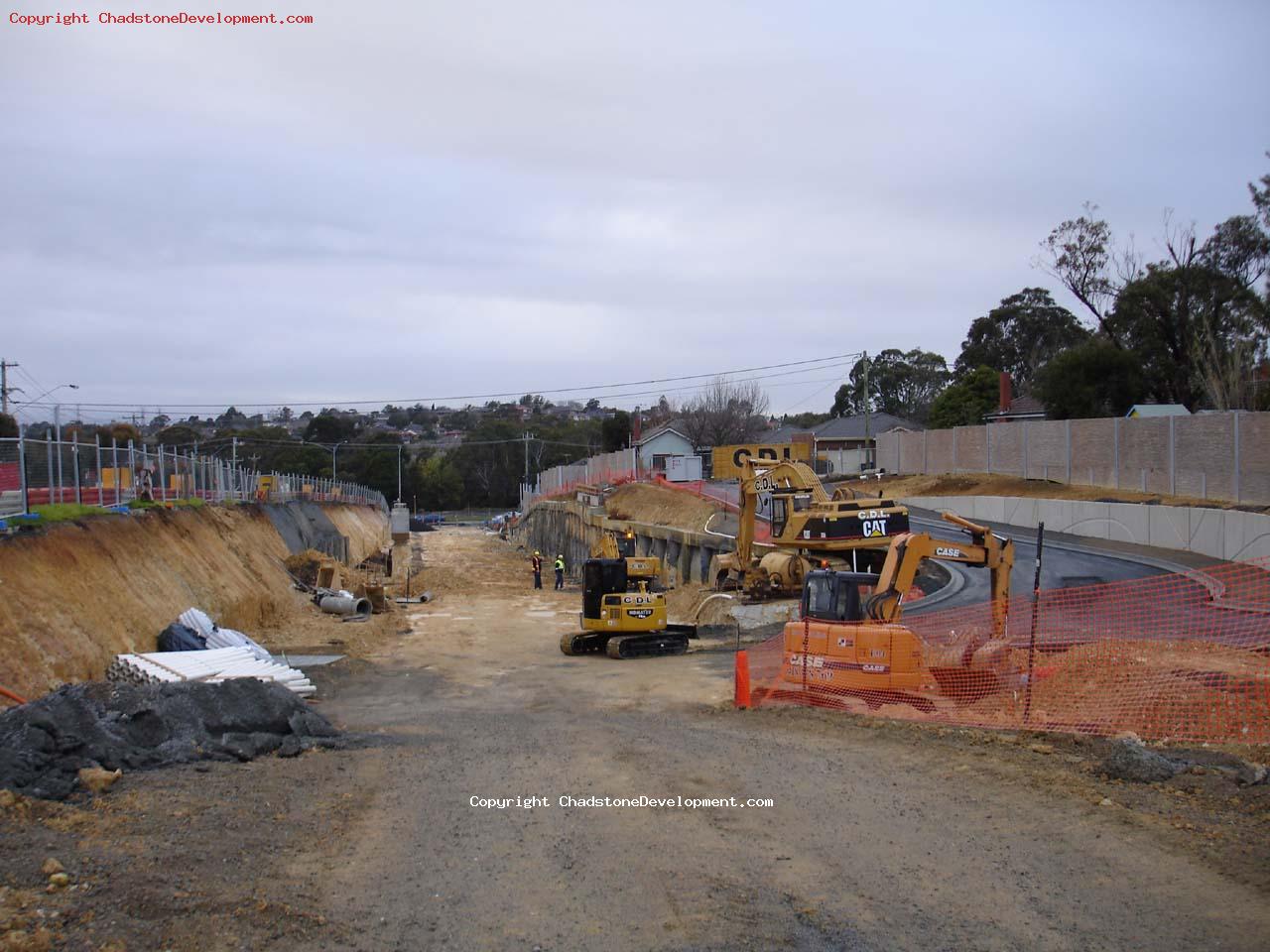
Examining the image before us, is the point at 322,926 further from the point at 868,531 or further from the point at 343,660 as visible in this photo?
the point at 868,531

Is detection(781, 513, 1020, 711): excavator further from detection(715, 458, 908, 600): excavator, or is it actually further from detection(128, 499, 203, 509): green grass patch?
detection(128, 499, 203, 509): green grass patch

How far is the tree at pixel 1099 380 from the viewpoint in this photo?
161ft

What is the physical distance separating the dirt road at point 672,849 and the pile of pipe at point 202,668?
4188 mm

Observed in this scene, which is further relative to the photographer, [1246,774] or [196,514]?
[196,514]

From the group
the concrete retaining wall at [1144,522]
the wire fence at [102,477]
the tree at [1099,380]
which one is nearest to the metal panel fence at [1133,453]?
the concrete retaining wall at [1144,522]

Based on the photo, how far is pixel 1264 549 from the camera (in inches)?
843

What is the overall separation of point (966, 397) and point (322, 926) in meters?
67.9

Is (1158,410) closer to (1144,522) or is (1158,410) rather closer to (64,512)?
(1144,522)

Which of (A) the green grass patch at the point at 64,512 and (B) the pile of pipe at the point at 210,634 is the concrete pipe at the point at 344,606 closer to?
(A) the green grass patch at the point at 64,512

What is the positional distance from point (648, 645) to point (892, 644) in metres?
10.1

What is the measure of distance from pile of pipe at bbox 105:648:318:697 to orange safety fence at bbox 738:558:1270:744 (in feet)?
24.8

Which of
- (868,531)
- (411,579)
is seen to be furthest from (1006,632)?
(411,579)

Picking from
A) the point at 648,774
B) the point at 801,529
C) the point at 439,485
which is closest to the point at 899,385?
the point at 439,485

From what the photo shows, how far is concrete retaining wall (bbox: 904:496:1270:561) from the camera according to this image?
900 inches
